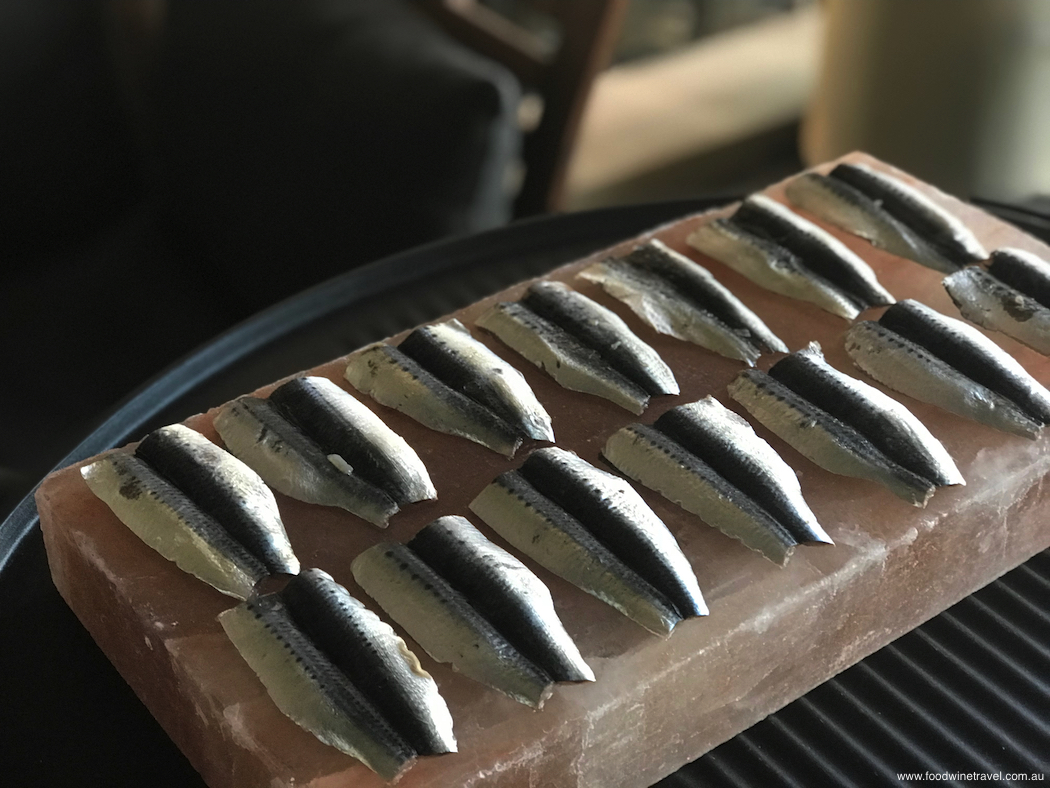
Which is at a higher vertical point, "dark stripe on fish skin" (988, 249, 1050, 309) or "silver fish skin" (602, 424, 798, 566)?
"dark stripe on fish skin" (988, 249, 1050, 309)

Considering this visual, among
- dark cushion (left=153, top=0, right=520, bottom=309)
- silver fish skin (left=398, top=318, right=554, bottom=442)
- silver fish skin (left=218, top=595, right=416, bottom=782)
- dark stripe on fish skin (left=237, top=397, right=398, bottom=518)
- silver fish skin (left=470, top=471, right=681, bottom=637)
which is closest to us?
silver fish skin (left=218, top=595, right=416, bottom=782)

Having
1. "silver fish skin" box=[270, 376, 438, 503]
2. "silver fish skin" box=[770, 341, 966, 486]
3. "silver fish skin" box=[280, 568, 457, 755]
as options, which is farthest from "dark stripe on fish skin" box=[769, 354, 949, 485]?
"silver fish skin" box=[280, 568, 457, 755]

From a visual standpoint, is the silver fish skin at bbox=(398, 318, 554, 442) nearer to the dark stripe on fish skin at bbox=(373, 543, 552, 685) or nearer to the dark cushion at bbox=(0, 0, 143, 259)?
the dark stripe on fish skin at bbox=(373, 543, 552, 685)

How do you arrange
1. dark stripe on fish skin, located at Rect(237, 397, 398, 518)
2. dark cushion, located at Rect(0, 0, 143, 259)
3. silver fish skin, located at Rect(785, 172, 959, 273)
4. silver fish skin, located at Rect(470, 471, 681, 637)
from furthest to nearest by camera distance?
dark cushion, located at Rect(0, 0, 143, 259)
silver fish skin, located at Rect(785, 172, 959, 273)
dark stripe on fish skin, located at Rect(237, 397, 398, 518)
silver fish skin, located at Rect(470, 471, 681, 637)

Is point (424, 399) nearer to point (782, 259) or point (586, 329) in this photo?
point (586, 329)

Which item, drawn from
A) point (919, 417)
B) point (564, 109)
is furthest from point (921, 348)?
point (564, 109)

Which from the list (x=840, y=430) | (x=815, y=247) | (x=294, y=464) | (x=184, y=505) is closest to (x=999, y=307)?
(x=815, y=247)
